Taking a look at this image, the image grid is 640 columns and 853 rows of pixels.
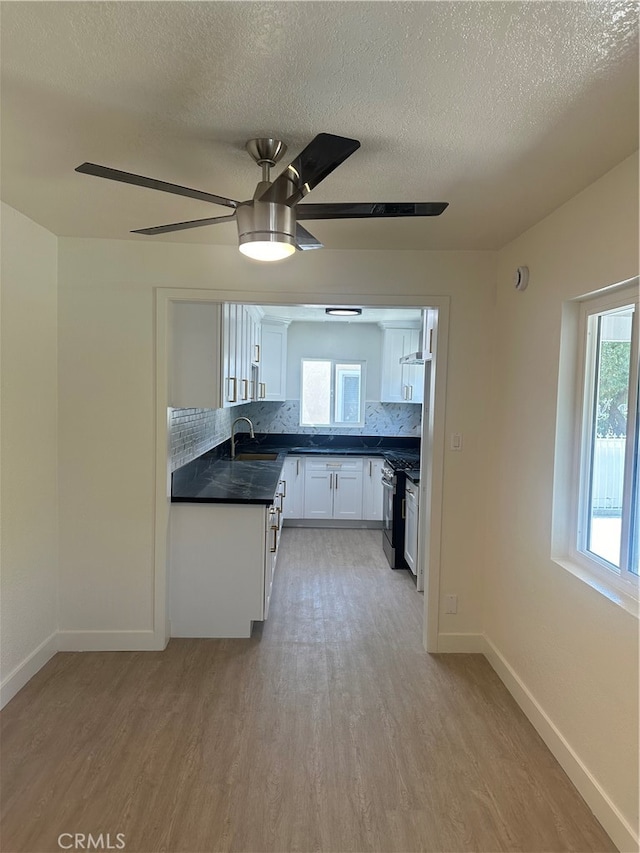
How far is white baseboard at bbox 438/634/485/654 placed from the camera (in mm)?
2973

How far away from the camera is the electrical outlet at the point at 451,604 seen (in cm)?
297

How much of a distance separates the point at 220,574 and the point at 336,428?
131 inches

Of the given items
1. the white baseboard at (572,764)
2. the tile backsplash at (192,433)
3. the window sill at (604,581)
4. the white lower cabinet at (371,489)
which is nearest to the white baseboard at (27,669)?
the tile backsplash at (192,433)

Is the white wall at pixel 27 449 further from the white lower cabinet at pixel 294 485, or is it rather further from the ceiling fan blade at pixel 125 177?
the white lower cabinet at pixel 294 485

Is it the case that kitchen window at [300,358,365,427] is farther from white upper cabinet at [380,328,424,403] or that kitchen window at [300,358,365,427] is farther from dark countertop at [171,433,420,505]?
white upper cabinet at [380,328,424,403]

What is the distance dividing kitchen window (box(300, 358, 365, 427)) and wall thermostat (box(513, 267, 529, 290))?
363cm

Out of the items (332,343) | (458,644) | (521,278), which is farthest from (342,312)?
(458,644)

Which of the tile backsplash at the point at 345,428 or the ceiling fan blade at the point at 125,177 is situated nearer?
the ceiling fan blade at the point at 125,177

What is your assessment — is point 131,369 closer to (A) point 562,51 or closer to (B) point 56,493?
(B) point 56,493

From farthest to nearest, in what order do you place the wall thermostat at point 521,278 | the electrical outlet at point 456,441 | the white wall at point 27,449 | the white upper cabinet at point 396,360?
the white upper cabinet at point 396,360 < the electrical outlet at point 456,441 < the wall thermostat at point 521,278 < the white wall at point 27,449

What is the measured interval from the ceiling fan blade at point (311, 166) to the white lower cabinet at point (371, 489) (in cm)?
424

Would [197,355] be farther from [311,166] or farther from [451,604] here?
[451,604]

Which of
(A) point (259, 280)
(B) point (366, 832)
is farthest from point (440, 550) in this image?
(A) point (259, 280)

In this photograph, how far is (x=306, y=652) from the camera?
2943 millimetres
